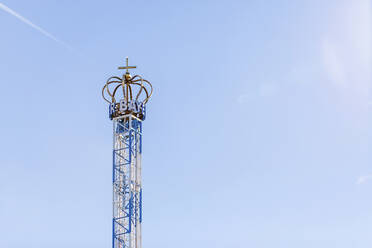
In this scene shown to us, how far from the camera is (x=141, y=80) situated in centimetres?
6362

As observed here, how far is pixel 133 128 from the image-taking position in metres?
62.8

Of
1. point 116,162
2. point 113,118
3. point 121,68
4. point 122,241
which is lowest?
point 122,241

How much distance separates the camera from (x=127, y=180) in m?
61.5

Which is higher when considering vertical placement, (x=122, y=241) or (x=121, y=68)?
(x=121, y=68)

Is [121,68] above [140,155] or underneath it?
above

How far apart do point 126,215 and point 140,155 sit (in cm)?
537

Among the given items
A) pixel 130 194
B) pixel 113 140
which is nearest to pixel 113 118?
pixel 113 140

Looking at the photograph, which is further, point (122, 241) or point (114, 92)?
point (114, 92)

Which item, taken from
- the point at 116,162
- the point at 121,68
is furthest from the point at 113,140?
the point at 121,68

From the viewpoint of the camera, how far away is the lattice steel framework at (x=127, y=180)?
6019 centimetres

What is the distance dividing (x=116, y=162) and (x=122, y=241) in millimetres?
6705

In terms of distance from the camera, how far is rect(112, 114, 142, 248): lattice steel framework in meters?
60.2

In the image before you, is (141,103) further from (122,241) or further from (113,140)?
(122,241)

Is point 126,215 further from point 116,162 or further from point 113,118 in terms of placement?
point 113,118
